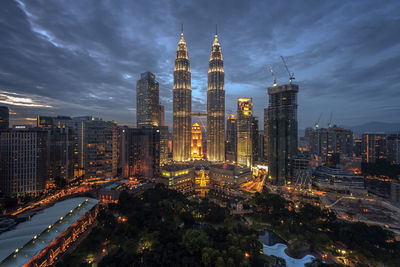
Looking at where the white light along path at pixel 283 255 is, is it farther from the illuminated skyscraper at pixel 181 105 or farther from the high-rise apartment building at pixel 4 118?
the high-rise apartment building at pixel 4 118

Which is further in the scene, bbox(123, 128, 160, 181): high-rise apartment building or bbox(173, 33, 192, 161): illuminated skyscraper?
bbox(173, 33, 192, 161): illuminated skyscraper

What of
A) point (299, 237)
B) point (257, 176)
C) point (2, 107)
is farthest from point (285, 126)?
point (2, 107)

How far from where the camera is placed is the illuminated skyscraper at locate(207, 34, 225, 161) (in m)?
156

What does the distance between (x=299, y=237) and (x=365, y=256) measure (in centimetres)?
1173

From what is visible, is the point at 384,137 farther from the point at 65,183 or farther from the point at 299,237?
the point at 65,183

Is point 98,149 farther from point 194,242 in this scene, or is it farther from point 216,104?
point 216,104

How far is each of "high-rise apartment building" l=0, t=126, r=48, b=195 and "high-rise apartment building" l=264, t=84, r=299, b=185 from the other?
385 ft

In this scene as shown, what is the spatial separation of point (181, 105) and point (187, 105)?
575 cm

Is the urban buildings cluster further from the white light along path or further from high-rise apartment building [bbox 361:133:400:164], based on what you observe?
the white light along path

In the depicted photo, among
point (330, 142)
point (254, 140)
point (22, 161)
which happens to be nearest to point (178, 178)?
point (22, 161)

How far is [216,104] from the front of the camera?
156750 millimetres

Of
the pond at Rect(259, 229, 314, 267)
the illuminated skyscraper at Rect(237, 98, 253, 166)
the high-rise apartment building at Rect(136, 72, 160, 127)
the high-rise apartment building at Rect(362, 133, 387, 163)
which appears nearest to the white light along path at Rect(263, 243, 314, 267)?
the pond at Rect(259, 229, 314, 267)

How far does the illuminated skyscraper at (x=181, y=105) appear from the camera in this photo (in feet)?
509

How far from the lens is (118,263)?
31234 millimetres
